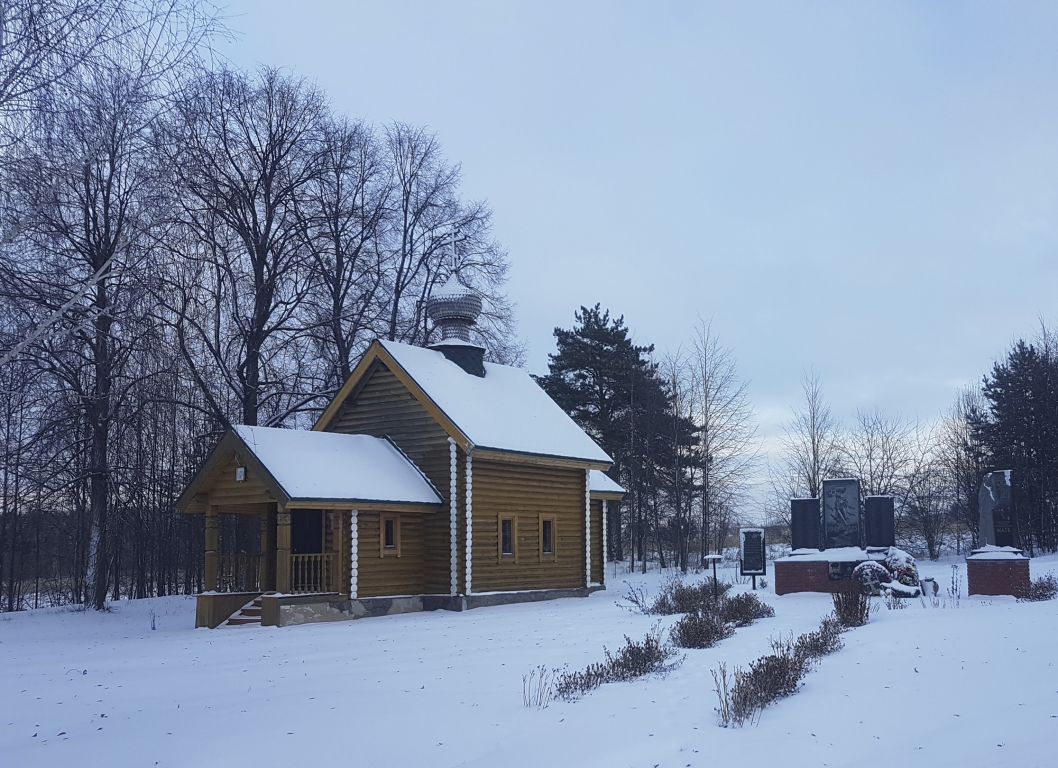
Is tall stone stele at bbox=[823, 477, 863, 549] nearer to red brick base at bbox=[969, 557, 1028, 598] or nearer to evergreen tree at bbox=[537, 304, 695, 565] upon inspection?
red brick base at bbox=[969, 557, 1028, 598]

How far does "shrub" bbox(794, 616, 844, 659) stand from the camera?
11.1 meters

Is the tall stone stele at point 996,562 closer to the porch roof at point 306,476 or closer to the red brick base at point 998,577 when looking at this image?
the red brick base at point 998,577

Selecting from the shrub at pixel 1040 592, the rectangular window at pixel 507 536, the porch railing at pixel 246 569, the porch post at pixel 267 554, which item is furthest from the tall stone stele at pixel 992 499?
the porch railing at pixel 246 569

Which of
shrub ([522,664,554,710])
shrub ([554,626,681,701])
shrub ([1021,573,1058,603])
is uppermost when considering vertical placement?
shrub ([554,626,681,701])

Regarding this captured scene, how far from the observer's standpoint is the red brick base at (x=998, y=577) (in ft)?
60.3

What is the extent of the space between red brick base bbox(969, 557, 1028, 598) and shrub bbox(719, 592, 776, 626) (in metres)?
5.07

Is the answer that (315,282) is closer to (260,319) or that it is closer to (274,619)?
(260,319)

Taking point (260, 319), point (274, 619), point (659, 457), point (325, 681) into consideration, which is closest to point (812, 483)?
point (659, 457)

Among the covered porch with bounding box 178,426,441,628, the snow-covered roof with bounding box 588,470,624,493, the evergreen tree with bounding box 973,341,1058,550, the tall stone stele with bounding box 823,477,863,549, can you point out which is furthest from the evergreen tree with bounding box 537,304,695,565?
the covered porch with bounding box 178,426,441,628

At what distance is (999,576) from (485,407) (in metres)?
12.8

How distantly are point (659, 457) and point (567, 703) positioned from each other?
35.0 meters

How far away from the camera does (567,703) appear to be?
9.13 metres

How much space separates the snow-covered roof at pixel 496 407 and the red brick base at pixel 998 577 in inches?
401

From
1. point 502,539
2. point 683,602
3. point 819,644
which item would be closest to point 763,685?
point 819,644
